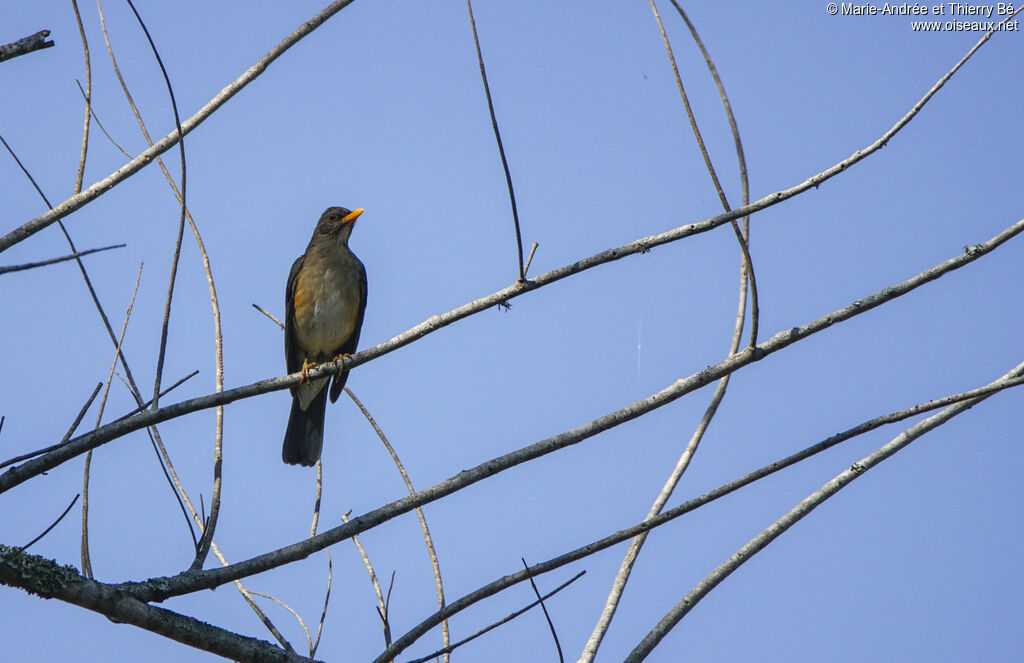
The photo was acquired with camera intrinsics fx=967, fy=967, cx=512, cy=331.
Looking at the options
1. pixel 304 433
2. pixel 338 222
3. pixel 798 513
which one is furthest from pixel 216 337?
pixel 338 222

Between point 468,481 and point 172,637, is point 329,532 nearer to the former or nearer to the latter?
point 468,481

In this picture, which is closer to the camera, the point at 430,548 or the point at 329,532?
the point at 329,532

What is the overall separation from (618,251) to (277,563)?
128 centimetres

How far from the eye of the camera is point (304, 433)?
6.90 metres

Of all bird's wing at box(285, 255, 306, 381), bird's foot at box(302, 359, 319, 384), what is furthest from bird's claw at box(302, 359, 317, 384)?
bird's wing at box(285, 255, 306, 381)

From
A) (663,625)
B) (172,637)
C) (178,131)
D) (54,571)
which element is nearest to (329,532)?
(172,637)

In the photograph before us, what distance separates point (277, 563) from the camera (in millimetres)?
2584

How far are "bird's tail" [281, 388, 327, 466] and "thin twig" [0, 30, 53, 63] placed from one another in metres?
4.83

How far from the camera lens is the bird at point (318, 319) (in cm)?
689

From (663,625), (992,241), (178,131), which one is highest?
(178,131)

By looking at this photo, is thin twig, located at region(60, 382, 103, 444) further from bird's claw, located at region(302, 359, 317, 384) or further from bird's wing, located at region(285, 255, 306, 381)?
bird's wing, located at region(285, 255, 306, 381)

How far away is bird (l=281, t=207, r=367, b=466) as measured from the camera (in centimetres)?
689

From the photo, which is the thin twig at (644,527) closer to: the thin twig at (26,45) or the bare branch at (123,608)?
the bare branch at (123,608)

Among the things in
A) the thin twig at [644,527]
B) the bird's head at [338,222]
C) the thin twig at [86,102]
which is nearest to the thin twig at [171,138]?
the thin twig at [86,102]
